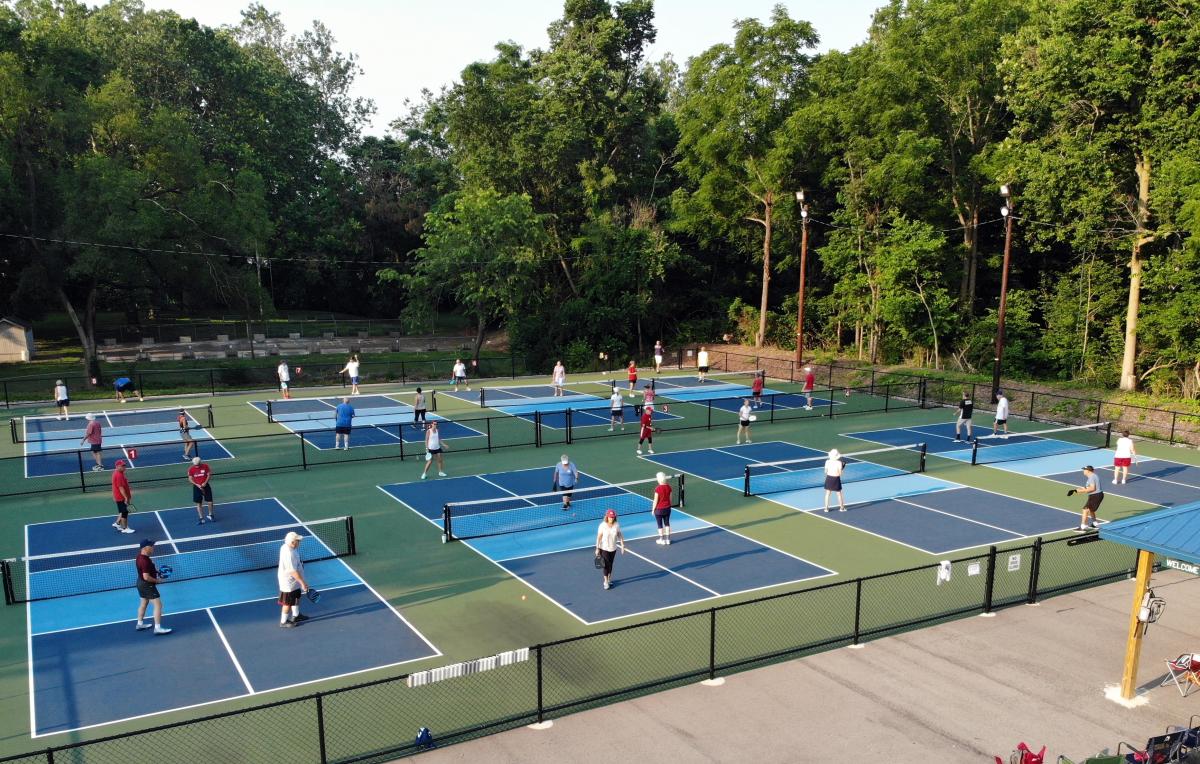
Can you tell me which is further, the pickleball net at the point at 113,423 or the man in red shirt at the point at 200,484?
the pickleball net at the point at 113,423

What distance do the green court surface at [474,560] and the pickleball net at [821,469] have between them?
870 mm

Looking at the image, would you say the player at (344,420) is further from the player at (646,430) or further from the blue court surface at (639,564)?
the player at (646,430)

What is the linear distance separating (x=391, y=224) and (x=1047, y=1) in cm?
5278

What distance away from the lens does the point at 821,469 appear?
24734 millimetres

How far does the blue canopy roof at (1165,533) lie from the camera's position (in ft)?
34.3

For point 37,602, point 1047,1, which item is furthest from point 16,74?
point 1047,1

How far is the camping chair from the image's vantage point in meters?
11.3

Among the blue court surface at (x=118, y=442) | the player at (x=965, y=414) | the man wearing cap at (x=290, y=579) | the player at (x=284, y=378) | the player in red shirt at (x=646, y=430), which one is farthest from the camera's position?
the player at (x=284, y=378)

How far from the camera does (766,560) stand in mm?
16922

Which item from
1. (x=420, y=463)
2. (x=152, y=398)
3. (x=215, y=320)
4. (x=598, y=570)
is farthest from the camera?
(x=215, y=320)

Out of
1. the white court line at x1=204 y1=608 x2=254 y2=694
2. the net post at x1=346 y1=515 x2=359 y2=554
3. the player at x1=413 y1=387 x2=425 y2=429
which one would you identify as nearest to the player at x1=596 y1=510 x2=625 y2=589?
the net post at x1=346 y1=515 x2=359 y2=554

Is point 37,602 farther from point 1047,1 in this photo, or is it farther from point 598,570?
point 1047,1

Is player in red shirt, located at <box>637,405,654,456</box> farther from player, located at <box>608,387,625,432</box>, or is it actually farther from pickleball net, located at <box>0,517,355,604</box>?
pickleball net, located at <box>0,517,355,604</box>

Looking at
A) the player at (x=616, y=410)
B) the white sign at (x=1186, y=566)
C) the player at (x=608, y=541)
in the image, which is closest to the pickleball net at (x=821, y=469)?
the player at (x=616, y=410)
